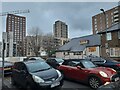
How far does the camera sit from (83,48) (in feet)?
144

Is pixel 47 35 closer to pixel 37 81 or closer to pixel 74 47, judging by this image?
pixel 74 47

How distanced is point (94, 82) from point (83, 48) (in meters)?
35.7

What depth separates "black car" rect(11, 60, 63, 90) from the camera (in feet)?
24.1

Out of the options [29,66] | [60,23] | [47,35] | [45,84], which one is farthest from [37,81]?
[60,23]

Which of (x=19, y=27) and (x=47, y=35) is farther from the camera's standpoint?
(x=19, y=27)

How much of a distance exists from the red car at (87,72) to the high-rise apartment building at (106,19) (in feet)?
299

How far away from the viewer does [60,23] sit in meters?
142

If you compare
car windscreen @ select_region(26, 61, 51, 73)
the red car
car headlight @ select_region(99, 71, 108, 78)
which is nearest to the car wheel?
the red car

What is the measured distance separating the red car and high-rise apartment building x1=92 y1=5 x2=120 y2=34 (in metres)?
91.1

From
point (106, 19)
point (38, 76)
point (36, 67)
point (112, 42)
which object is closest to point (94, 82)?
point (38, 76)

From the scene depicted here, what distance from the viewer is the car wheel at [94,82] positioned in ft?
27.1

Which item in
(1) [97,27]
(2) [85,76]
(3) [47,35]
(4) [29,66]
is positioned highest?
(1) [97,27]

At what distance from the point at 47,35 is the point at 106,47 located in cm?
4318

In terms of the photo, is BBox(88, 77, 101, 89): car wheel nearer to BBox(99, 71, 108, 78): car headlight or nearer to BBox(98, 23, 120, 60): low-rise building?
BBox(99, 71, 108, 78): car headlight
